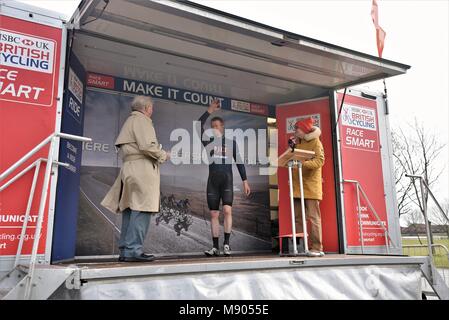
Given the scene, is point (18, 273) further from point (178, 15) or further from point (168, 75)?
point (168, 75)

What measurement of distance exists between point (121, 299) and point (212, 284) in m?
0.65

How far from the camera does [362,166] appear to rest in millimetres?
5344

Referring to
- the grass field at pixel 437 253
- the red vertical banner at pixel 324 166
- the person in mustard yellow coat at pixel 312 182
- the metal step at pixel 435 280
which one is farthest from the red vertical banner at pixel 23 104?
the grass field at pixel 437 253

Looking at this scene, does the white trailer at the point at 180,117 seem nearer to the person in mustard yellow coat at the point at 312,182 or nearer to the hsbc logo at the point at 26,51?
the hsbc logo at the point at 26,51

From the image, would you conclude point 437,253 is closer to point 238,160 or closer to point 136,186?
point 238,160

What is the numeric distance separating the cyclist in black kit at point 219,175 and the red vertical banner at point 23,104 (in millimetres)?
2223

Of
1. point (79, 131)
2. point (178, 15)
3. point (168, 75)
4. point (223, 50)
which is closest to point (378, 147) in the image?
point (223, 50)

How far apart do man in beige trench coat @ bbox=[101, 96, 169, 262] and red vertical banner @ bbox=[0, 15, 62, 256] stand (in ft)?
2.07

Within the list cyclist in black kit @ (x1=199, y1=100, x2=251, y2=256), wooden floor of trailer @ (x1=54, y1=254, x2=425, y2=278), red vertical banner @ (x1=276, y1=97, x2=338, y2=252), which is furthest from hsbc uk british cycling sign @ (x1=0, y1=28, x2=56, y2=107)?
red vertical banner @ (x1=276, y1=97, x2=338, y2=252)

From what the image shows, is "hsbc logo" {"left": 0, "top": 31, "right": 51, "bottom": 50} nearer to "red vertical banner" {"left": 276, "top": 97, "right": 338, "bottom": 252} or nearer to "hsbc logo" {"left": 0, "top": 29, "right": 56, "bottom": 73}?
"hsbc logo" {"left": 0, "top": 29, "right": 56, "bottom": 73}

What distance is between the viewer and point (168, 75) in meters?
5.24

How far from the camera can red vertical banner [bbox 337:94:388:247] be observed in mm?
5152

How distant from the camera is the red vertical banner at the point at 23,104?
10.3ft
